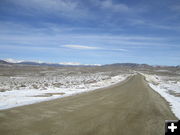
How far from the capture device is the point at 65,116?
9.05 m

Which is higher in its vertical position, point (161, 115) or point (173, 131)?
point (173, 131)

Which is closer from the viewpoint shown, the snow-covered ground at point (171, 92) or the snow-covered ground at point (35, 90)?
the snow-covered ground at point (171, 92)

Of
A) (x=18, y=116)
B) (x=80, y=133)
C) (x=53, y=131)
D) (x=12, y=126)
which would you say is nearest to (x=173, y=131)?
(x=80, y=133)

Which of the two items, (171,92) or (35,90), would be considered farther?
(171,92)

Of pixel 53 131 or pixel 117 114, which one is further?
pixel 117 114

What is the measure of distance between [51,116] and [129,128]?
398cm

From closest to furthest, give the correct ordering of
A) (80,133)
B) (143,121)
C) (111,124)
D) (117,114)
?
(80,133), (111,124), (143,121), (117,114)

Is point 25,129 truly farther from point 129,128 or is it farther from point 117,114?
point 117,114

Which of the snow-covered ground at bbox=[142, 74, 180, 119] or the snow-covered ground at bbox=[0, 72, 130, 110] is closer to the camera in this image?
the snow-covered ground at bbox=[142, 74, 180, 119]

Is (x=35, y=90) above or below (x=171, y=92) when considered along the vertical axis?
above

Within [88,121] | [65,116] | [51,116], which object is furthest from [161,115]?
[51,116]

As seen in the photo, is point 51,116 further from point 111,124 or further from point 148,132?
point 148,132

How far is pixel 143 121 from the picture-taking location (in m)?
8.59

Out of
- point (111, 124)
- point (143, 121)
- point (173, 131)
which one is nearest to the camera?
point (173, 131)
